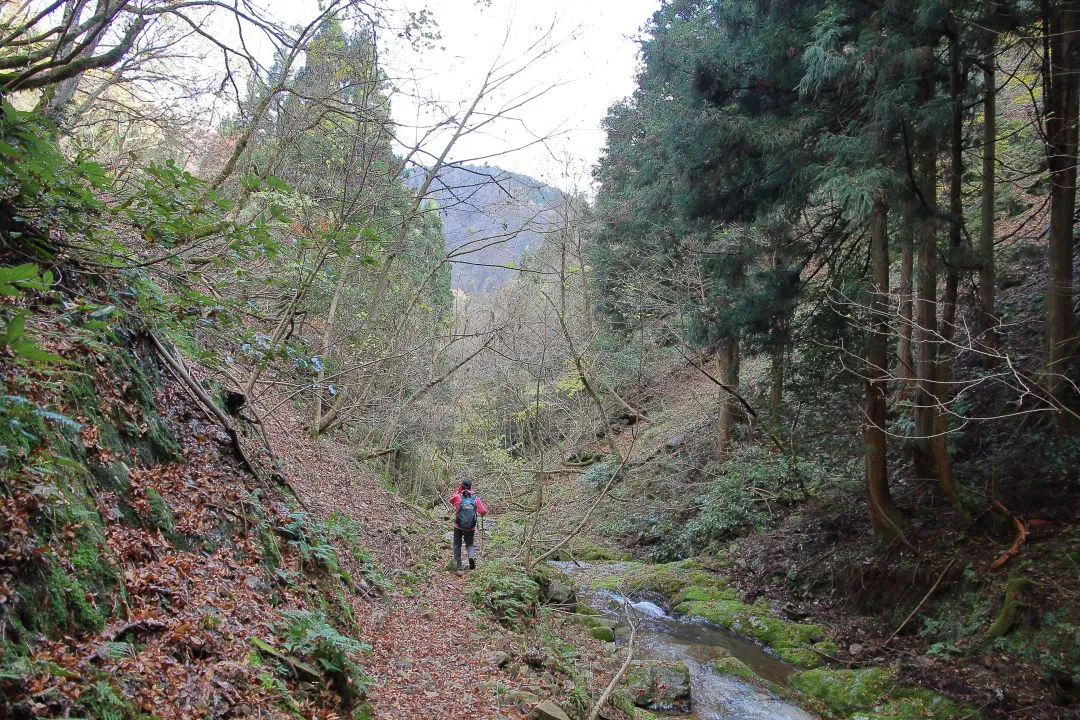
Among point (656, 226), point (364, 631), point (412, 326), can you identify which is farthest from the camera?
point (656, 226)

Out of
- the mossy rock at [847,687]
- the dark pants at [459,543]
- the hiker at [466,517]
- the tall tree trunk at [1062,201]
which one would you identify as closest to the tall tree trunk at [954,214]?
the tall tree trunk at [1062,201]

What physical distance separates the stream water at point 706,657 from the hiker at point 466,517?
8.32ft

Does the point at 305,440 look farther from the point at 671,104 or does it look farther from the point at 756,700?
the point at 671,104

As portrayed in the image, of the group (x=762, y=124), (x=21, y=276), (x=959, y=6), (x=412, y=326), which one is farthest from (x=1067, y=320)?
(x=412, y=326)

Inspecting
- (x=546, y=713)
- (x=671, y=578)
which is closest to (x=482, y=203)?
(x=546, y=713)

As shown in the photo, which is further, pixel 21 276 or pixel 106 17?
pixel 106 17

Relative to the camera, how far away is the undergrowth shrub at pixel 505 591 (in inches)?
317

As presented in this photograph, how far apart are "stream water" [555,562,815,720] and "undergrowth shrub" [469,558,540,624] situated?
1.45 metres

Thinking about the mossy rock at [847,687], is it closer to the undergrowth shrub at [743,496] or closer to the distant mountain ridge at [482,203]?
the undergrowth shrub at [743,496]

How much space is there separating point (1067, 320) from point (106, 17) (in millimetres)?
9941

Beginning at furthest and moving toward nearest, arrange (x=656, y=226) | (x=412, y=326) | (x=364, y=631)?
(x=656, y=226) → (x=412, y=326) → (x=364, y=631)

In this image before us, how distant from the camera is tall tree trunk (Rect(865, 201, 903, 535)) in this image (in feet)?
26.9

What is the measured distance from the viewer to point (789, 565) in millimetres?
10203

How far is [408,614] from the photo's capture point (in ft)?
22.7
